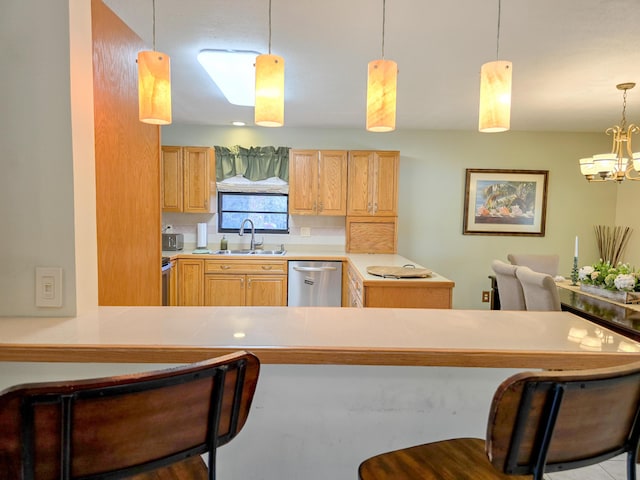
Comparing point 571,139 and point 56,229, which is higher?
point 571,139

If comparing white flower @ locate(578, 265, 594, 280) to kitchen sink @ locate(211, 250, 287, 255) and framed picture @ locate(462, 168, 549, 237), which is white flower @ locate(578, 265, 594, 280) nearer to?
framed picture @ locate(462, 168, 549, 237)

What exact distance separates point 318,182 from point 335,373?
335 cm

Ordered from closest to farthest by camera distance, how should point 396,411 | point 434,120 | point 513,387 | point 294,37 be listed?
point 513,387, point 396,411, point 294,37, point 434,120

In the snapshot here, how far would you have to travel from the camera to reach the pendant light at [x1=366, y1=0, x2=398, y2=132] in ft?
4.21

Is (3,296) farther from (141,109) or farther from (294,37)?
(294,37)

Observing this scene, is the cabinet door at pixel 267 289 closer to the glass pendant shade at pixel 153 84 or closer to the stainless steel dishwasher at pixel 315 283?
the stainless steel dishwasher at pixel 315 283

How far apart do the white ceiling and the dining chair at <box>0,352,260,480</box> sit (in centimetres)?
191

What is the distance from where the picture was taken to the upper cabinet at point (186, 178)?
4.30 m

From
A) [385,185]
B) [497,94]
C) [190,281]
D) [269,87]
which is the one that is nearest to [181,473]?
[269,87]

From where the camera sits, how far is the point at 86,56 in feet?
4.22

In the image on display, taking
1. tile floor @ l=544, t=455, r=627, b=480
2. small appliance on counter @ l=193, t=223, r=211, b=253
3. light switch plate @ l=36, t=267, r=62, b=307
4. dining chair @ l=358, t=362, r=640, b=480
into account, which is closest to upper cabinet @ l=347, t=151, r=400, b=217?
small appliance on counter @ l=193, t=223, r=211, b=253

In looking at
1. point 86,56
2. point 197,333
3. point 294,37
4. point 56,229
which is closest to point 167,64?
point 86,56

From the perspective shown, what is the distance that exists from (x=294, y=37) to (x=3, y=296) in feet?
6.38

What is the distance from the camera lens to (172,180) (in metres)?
4.32
